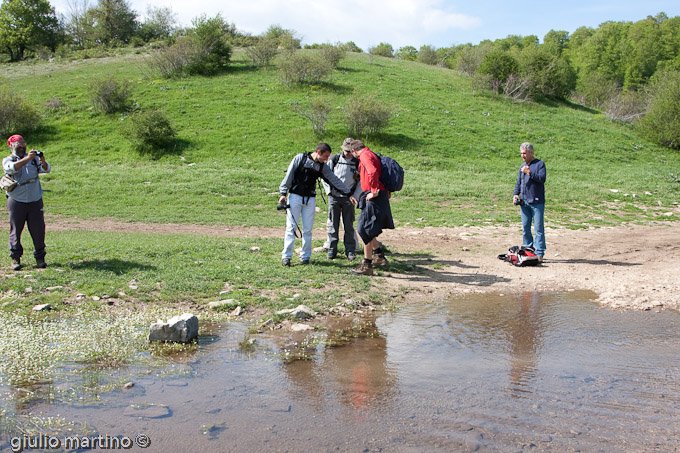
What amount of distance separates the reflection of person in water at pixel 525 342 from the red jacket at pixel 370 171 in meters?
2.93

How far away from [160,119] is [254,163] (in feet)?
19.3

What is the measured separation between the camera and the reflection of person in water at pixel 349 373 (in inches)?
178

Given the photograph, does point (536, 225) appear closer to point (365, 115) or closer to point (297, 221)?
point (297, 221)

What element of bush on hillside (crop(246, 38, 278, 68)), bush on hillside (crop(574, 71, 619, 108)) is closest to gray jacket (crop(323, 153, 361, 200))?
bush on hillside (crop(246, 38, 278, 68))

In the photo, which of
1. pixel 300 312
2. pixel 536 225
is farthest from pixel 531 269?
pixel 300 312

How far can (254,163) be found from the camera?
2473cm

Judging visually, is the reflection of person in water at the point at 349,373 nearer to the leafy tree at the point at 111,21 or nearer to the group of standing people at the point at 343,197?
the group of standing people at the point at 343,197

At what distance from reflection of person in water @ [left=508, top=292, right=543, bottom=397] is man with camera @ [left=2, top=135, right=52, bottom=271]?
24.3 feet

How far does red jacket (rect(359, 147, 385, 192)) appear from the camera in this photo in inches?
339

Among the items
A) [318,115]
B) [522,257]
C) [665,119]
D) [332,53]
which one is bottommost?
[522,257]

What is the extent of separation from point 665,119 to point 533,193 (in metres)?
31.3

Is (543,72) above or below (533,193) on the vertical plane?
above

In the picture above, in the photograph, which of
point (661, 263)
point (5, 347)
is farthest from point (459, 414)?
point (661, 263)

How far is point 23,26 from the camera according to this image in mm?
61000
